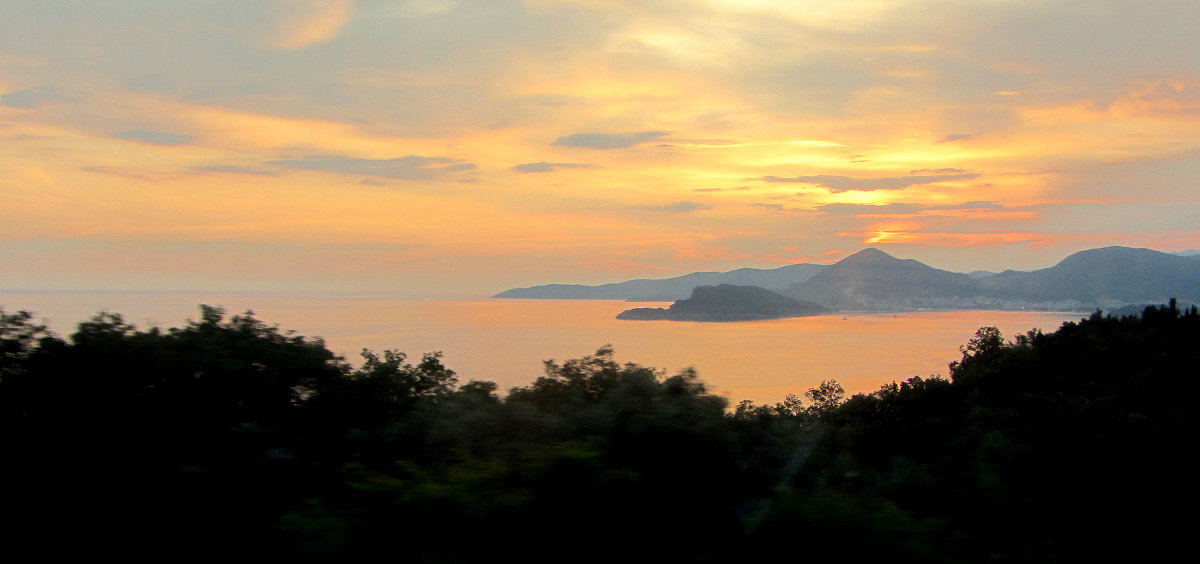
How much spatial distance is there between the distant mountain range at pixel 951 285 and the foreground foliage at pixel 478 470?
34.1 metres

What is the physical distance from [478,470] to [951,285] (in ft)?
170

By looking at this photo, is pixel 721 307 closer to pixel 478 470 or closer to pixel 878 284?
pixel 878 284

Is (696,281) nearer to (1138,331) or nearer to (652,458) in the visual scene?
(1138,331)

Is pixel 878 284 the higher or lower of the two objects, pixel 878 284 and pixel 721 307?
the higher

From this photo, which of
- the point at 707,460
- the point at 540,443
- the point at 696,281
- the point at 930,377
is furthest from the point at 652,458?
the point at 696,281

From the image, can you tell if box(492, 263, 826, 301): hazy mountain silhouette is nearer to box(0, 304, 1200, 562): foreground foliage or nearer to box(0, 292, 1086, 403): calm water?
box(0, 292, 1086, 403): calm water

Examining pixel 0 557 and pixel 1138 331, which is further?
pixel 1138 331

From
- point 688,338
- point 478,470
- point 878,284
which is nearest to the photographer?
point 478,470

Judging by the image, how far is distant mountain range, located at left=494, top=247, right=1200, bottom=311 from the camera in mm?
42281

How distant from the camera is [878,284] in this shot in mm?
47594

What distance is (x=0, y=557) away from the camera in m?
4.30

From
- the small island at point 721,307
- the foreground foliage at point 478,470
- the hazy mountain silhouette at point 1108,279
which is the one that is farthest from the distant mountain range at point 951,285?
the foreground foliage at point 478,470

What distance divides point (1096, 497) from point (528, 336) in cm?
1981

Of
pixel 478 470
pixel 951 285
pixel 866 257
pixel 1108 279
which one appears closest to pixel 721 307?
pixel 866 257
